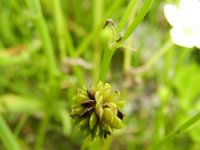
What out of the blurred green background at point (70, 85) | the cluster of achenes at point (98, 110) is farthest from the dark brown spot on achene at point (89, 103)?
the blurred green background at point (70, 85)

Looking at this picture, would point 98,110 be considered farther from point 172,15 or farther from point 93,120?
point 172,15

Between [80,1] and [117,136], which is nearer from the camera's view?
[117,136]

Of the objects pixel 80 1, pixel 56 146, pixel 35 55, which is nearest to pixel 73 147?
pixel 56 146

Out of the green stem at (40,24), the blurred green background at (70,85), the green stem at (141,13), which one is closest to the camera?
the green stem at (141,13)

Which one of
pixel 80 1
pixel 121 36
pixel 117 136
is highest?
pixel 80 1

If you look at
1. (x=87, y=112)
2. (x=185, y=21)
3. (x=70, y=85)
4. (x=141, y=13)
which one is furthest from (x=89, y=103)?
(x=70, y=85)

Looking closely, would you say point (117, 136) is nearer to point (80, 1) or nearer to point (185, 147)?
point (185, 147)

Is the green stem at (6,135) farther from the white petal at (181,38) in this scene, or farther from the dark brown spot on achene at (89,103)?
the white petal at (181,38)

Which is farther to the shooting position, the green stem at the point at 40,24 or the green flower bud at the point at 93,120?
the green stem at the point at 40,24
